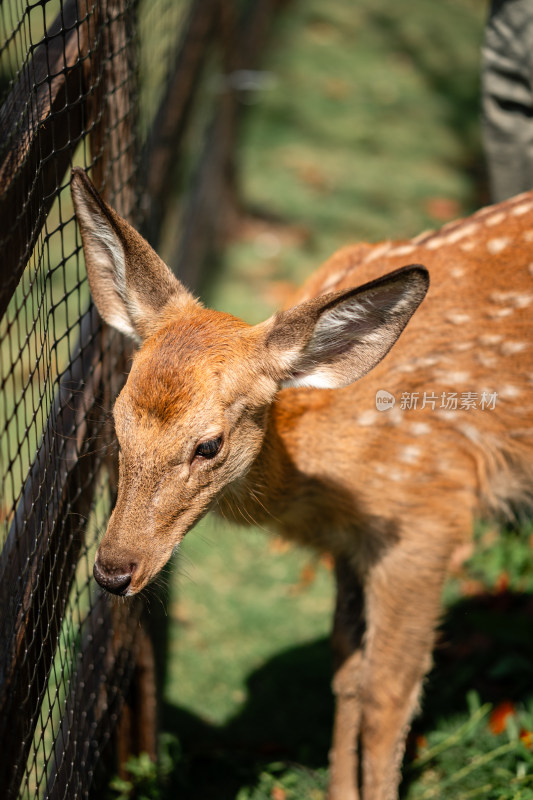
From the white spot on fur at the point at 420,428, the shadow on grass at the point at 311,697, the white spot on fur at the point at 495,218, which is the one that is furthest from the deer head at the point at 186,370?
the shadow on grass at the point at 311,697

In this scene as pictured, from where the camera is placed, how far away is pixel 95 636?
3447mm

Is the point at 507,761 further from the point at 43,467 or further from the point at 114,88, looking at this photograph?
the point at 114,88

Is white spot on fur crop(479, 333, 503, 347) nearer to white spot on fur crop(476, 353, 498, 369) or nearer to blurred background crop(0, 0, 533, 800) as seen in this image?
white spot on fur crop(476, 353, 498, 369)

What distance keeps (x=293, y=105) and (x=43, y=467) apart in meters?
7.48

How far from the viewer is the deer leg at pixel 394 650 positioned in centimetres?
352

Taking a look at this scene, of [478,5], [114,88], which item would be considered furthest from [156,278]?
[478,5]

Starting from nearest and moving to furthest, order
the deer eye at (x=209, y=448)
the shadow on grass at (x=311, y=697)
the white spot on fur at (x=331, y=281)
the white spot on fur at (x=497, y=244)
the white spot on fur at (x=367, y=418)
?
the deer eye at (x=209, y=448)
the white spot on fur at (x=367, y=418)
the white spot on fur at (x=497, y=244)
the white spot on fur at (x=331, y=281)
the shadow on grass at (x=311, y=697)

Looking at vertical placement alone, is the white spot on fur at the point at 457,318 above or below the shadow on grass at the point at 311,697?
above

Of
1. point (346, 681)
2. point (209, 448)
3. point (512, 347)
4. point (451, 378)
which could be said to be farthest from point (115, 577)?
point (512, 347)

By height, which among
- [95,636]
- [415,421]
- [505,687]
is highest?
[415,421]

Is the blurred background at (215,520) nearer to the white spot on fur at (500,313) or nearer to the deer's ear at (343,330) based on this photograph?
the deer's ear at (343,330)

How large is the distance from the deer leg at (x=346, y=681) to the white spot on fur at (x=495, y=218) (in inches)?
63.5

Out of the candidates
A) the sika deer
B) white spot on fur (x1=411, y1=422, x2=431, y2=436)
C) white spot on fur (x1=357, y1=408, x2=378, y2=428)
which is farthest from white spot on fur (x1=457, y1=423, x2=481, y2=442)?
white spot on fur (x1=357, y1=408, x2=378, y2=428)

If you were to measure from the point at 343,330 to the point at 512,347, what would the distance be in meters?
0.95
